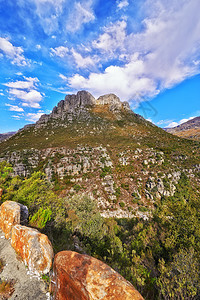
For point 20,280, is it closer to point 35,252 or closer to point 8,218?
point 35,252

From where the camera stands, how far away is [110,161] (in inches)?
1921

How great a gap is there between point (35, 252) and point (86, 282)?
3193mm

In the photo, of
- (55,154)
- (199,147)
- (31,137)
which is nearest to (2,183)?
(55,154)

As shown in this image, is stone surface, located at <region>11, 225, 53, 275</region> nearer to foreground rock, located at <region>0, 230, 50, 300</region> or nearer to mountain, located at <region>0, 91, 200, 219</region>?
foreground rock, located at <region>0, 230, 50, 300</region>

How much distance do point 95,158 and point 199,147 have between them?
5151 centimetres

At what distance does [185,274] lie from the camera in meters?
6.69

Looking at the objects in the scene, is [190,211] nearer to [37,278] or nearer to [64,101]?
[37,278]

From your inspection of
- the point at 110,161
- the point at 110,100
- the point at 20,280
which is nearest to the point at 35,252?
the point at 20,280

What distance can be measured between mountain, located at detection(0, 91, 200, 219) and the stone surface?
101 ft

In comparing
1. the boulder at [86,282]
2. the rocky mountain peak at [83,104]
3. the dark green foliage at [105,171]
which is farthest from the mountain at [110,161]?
the boulder at [86,282]

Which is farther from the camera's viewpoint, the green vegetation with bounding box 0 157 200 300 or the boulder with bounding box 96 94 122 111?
the boulder with bounding box 96 94 122 111

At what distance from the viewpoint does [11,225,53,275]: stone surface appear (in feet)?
15.8

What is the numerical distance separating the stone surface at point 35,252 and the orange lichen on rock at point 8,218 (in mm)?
1877

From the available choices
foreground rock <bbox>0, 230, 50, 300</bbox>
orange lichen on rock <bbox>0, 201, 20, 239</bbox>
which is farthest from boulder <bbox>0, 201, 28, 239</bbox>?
foreground rock <bbox>0, 230, 50, 300</bbox>
